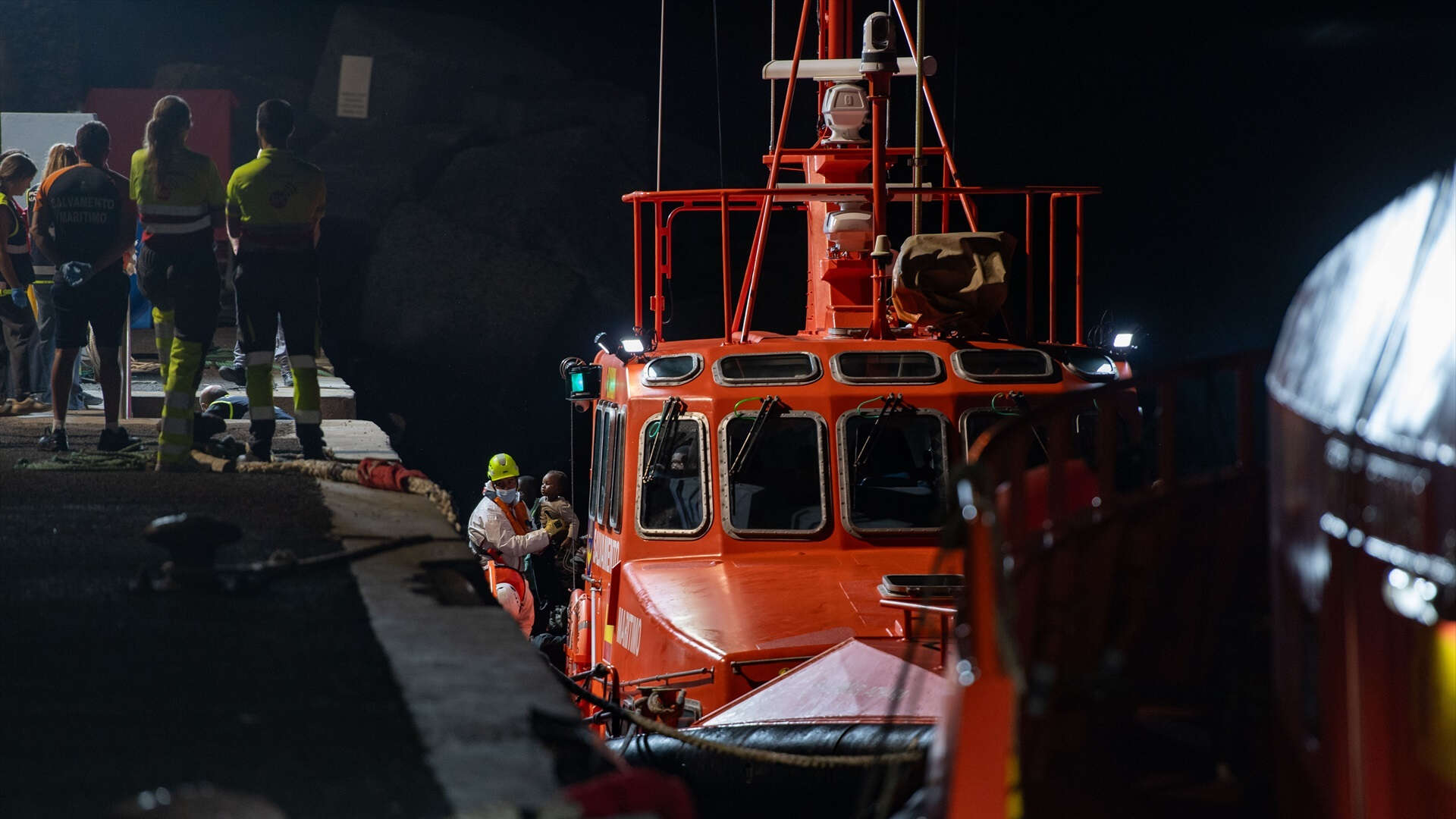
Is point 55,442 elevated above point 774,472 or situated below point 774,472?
above

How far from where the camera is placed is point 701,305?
1814 centimetres

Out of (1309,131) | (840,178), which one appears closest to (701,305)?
(1309,131)

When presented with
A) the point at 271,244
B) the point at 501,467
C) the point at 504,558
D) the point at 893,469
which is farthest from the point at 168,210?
the point at 501,467

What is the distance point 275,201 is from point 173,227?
0.44m

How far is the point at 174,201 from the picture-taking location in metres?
6.56

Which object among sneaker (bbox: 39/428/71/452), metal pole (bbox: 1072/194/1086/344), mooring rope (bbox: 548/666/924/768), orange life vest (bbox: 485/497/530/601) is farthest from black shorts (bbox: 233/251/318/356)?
metal pole (bbox: 1072/194/1086/344)

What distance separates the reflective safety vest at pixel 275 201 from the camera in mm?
6621

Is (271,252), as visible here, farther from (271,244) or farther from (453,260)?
(453,260)

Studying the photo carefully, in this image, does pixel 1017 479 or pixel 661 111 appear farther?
pixel 661 111

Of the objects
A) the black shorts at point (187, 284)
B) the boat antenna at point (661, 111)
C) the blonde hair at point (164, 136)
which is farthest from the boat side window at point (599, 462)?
the blonde hair at point (164, 136)

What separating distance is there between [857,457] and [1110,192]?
10310 mm

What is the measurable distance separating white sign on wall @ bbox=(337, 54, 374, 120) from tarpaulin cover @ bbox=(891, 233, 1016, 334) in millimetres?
12311

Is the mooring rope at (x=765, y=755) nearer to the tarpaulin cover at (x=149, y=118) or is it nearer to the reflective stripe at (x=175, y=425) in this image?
the reflective stripe at (x=175, y=425)

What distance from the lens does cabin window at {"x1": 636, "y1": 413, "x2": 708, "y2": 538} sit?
6.98 m
